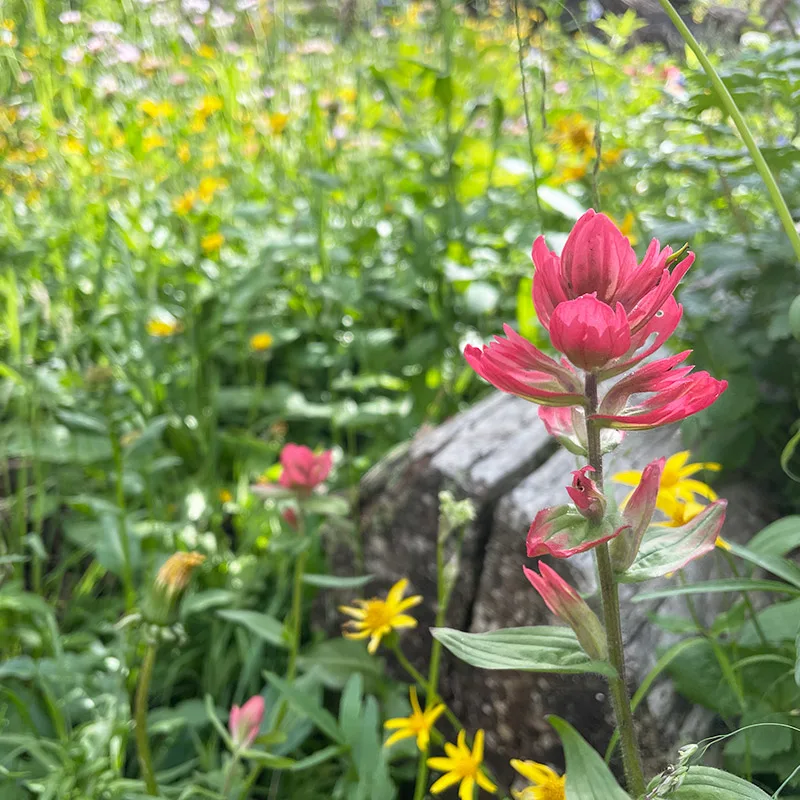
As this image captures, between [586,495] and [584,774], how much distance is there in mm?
168

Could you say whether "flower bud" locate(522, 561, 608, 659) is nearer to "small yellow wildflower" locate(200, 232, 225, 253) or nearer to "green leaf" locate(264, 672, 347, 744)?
"green leaf" locate(264, 672, 347, 744)

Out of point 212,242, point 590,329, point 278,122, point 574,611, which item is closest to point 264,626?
point 574,611

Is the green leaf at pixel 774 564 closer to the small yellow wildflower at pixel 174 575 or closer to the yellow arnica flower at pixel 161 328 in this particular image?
the small yellow wildflower at pixel 174 575

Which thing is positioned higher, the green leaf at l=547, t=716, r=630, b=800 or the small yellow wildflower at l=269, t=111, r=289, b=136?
the small yellow wildflower at l=269, t=111, r=289, b=136

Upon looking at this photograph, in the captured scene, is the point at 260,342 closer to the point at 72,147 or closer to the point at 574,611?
the point at 72,147

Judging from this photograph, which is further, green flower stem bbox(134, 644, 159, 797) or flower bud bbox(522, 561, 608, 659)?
green flower stem bbox(134, 644, 159, 797)

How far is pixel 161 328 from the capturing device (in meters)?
1.73

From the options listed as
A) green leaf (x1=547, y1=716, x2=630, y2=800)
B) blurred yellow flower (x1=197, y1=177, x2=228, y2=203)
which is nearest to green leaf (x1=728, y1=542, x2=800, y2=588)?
green leaf (x1=547, y1=716, x2=630, y2=800)

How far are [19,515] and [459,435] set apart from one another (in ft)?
2.57

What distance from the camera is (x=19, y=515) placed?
1.30 meters

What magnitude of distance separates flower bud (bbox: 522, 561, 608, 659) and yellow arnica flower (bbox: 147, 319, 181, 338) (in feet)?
4.64

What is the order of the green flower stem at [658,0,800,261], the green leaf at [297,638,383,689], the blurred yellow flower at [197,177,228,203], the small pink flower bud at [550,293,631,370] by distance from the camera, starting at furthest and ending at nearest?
the blurred yellow flower at [197,177,228,203] → the green leaf at [297,638,383,689] → the green flower stem at [658,0,800,261] → the small pink flower bud at [550,293,631,370]

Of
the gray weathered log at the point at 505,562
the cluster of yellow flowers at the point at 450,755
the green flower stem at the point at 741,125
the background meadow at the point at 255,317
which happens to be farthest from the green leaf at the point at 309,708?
the green flower stem at the point at 741,125

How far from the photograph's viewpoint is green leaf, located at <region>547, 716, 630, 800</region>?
44cm
